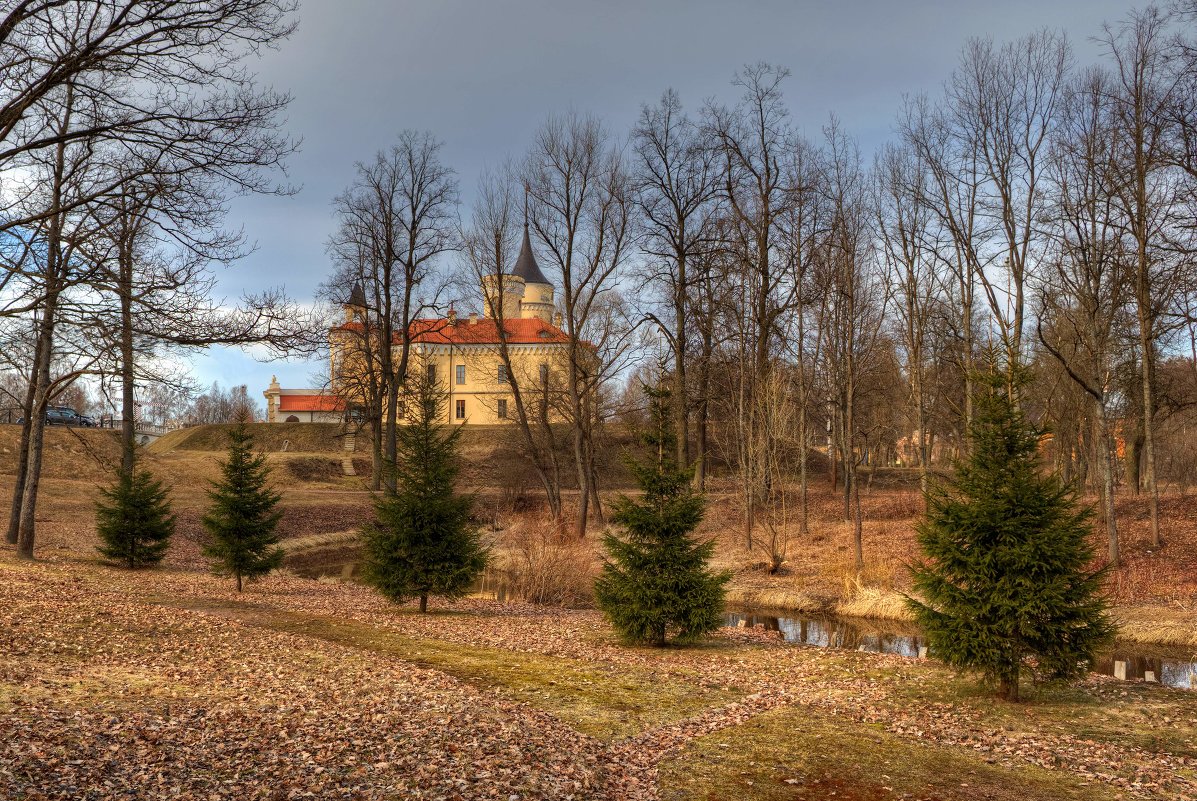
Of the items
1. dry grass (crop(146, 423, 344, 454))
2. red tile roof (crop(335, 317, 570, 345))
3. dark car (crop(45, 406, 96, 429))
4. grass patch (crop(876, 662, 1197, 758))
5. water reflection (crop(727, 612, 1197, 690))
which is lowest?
water reflection (crop(727, 612, 1197, 690))

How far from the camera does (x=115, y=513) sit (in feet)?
66.5

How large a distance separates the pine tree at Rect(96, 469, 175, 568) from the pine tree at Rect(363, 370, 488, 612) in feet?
25.5

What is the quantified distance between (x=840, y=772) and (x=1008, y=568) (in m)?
3.64

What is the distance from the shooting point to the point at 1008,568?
31.4ft

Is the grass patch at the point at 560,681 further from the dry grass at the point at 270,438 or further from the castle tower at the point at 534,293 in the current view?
the castle tower at the point at 534,293

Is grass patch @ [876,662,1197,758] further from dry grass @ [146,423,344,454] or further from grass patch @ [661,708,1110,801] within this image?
dry grass @ [146,423,344,454]

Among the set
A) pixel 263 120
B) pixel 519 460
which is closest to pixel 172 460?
pixel 519 460

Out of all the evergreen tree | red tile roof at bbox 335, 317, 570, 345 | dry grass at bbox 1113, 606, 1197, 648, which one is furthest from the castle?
dry grass at bbox 1113, 606, 1197, 648

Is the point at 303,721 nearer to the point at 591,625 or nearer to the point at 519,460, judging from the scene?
the point at 591,625

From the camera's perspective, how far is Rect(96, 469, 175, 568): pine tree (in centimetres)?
2034

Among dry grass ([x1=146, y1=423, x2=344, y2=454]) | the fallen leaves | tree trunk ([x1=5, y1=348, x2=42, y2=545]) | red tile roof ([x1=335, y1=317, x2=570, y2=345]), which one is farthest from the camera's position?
red tile roof ([x1=335, y1=317, x2=570, y2=345])

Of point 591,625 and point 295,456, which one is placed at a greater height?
point 295,456

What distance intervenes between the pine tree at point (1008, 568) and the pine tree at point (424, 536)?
29.4 ft

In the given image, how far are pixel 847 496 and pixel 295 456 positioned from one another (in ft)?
98.6
